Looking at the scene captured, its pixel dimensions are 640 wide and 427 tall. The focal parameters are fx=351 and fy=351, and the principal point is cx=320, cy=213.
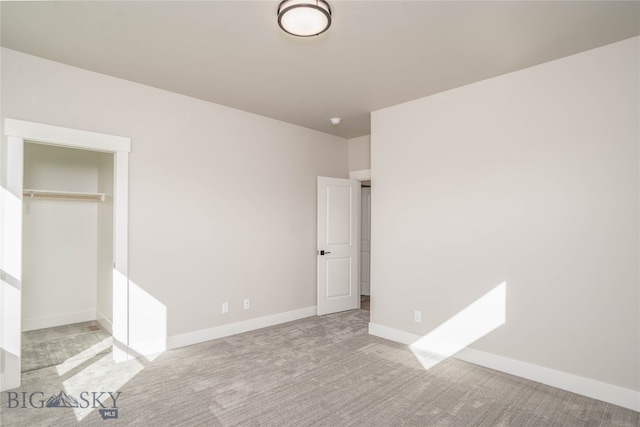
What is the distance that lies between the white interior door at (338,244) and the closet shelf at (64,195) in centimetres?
295

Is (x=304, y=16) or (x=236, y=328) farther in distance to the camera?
(x=236, y=328)

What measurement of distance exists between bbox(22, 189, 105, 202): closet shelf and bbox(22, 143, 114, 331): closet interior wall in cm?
8

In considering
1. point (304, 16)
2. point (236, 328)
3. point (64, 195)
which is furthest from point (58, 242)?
point (304, 16)

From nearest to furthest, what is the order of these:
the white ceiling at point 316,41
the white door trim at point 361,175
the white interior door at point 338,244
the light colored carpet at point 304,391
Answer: the white ceiling at point 316,41, the light colored carpet at point 304,391, the white interior door at point 338,244, the white door trim at point 361,175

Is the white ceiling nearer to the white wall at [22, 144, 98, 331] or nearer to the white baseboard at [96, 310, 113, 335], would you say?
the white wall at [22, 144, 98, 331]

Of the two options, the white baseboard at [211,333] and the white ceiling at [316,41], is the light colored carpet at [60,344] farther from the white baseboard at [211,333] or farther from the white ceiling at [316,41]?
the white ceiling at [316,41]

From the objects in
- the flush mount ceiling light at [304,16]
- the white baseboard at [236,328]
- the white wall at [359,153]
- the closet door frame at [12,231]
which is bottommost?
the white baseboard at [236,328]

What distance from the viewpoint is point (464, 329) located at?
3.52m

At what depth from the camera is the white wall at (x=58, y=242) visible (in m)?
4.34

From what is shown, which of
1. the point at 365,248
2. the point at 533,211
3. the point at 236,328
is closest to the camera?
the point at 533,211

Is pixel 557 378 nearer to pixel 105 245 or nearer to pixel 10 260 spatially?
pixel 10 260

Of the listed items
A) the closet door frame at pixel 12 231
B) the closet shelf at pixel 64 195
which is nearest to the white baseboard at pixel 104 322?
the closet door frame at pixel 12 231

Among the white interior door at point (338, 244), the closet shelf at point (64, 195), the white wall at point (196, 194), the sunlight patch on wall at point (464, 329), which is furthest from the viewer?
the white interior door at point (338, 244)

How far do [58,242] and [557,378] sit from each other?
5.67 meters
